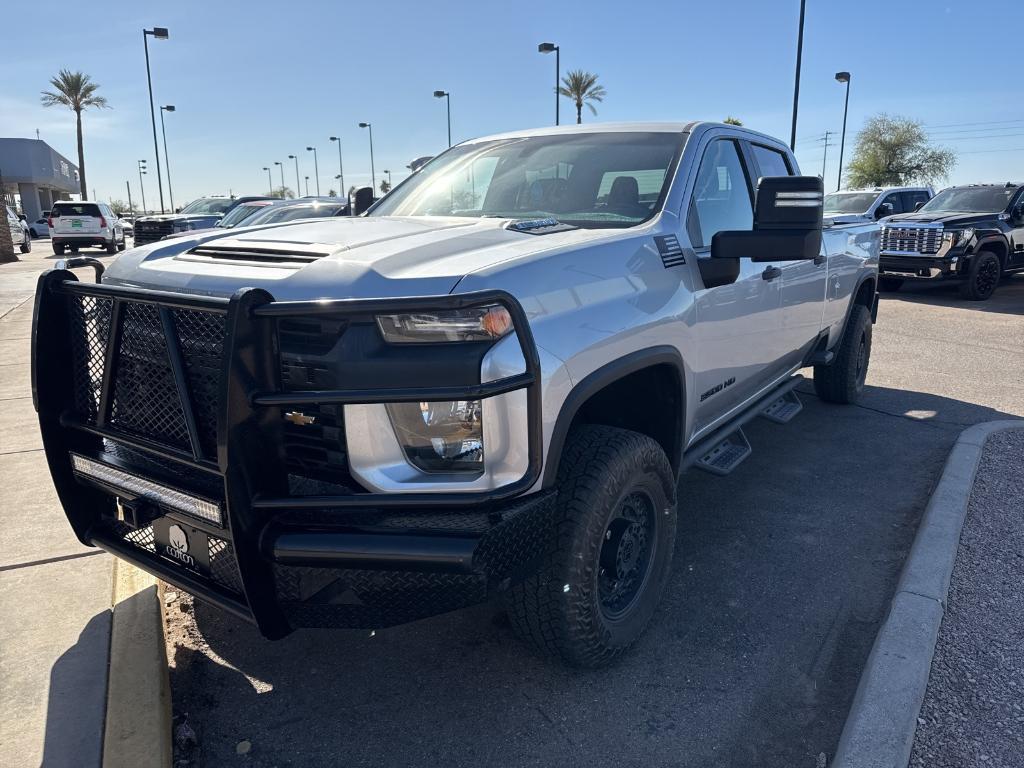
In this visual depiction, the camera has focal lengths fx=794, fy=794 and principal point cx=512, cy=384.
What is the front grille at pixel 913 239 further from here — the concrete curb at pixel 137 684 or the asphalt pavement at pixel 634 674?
the concrete curb at pixel 137 684

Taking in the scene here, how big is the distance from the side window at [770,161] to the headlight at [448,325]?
2.86 m

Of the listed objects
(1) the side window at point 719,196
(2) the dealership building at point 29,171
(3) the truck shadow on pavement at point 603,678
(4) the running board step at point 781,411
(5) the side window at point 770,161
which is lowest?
(3) the truck shadow on pavement at point 603,678

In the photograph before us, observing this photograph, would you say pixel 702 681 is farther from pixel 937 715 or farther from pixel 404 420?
pixel 404 420

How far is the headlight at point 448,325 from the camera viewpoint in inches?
83.4

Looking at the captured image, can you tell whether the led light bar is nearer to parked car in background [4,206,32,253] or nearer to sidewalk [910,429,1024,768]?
sidewalk [910,429,1024,768]

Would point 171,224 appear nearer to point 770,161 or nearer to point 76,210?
point 76,210

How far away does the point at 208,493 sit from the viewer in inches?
88.9

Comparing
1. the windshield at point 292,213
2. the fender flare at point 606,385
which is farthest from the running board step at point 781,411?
the windshield at point 292,213

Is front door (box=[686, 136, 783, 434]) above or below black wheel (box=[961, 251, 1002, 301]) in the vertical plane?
above

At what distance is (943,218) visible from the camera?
13008 millimetres

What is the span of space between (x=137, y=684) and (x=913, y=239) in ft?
44.6

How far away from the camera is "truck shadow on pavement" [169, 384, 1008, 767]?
2520 millimetres

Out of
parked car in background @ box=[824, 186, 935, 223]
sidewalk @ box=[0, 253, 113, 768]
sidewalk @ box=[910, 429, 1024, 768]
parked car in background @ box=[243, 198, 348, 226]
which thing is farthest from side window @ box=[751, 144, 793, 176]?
parked car in background @ box=[824, 186, 935, 223]

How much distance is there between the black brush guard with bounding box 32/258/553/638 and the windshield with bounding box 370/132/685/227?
4.72 feet
